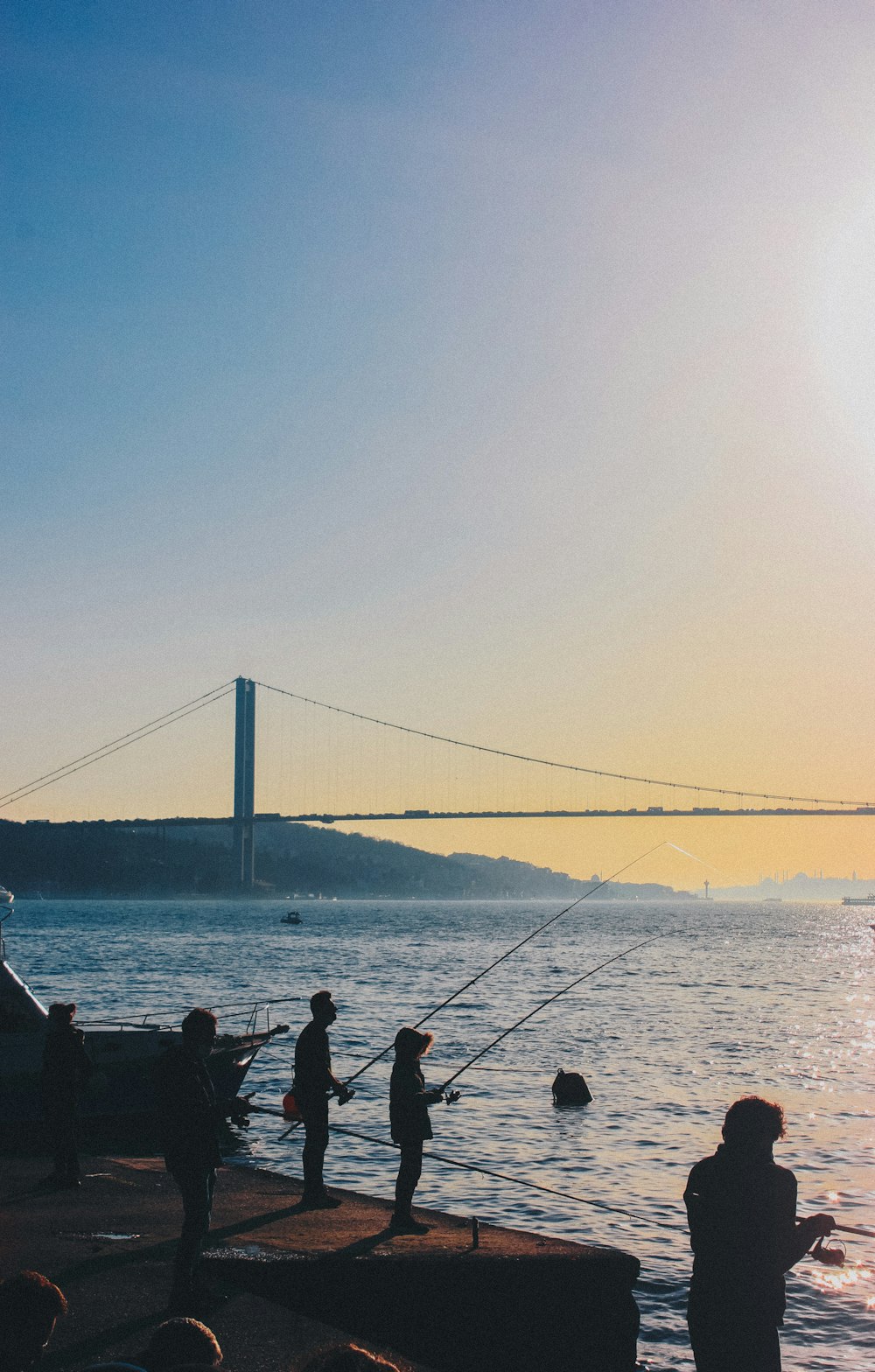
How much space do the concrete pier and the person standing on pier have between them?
3.14ft

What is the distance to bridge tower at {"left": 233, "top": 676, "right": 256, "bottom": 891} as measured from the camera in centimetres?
12269

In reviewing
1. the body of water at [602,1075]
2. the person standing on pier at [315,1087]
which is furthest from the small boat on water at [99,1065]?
the person standing on pier at [315,1087]

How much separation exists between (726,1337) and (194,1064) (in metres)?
3.09

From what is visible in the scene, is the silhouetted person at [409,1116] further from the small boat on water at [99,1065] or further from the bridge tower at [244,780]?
the bridge tower at [244,780]

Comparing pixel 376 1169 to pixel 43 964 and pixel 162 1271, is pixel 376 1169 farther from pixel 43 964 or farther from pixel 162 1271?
pixel 43 964

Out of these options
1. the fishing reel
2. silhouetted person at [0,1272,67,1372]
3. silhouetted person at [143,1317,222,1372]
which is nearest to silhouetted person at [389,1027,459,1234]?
the fishing reel

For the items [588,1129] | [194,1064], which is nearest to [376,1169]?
[588,1129]

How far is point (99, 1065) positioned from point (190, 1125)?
1023cm

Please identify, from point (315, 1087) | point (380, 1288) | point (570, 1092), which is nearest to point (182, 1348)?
point (380, 1288)

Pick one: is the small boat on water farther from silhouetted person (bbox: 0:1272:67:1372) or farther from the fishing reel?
silhouetted person (bbox: 0:1272:67:1372)

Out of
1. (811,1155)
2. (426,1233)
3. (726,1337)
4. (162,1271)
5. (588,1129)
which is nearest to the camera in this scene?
(726,1337)

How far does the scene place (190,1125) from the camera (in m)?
6.47

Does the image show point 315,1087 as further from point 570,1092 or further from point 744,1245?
point 570,1092

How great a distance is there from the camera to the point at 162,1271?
757cm
